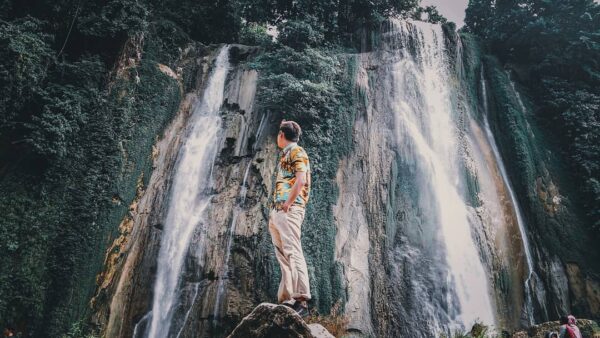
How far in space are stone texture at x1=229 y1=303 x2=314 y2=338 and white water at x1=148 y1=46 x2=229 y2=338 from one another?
4.80 m

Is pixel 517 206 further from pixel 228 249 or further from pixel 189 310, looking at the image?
pixel 189 310

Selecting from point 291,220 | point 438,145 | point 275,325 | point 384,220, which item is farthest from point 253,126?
point 275,325

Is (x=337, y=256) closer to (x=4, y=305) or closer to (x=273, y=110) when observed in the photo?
(x=273, y=110)

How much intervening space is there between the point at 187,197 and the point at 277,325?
6.52 meters

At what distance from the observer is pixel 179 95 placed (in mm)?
11359

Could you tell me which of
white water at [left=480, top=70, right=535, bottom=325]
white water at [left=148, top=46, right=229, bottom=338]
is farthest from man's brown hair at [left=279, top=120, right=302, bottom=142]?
white water at [left=480, top=70, right=535, bottom=325]

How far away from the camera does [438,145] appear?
11.6m

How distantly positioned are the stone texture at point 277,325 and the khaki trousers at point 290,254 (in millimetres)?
473

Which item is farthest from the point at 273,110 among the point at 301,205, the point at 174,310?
the point at 301,205

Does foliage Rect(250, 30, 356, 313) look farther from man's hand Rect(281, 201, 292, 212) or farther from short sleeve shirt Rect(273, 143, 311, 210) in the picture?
man's hand Rect(281, 201, 292, 212)

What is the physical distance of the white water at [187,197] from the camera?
26.3 feet

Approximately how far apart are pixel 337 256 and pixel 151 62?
6.88 meters

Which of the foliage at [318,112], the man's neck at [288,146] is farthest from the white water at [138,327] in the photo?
the man's neck at [288,146]

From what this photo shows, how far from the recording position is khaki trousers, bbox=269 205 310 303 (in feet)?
13.6
